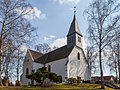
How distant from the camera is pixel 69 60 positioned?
145 feet

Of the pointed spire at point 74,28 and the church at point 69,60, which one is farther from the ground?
the pointed spire at point 74,28

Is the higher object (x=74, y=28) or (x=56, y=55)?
(x=74, y=28)

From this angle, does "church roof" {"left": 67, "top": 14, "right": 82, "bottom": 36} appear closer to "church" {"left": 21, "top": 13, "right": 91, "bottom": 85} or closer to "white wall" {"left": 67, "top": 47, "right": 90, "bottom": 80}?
"church" {"left": 21, "top": 13, "right": 91, "bottom": 85}

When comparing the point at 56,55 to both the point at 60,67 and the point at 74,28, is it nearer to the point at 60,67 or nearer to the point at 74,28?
the point at 60,67

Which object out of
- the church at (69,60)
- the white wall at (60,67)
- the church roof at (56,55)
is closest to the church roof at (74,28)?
the church at (69,60)

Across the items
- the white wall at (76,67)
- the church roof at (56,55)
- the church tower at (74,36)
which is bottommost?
the white wall at (76,67)

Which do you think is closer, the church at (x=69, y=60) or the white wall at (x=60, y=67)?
the white wall at (x=60, y=67)

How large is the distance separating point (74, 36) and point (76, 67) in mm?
6572

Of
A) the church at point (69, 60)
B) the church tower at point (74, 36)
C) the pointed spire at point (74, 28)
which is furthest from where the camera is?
the pointed spire at point (74, 28)

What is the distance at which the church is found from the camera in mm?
44156

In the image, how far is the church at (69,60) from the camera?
145 feet

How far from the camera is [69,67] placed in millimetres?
43844

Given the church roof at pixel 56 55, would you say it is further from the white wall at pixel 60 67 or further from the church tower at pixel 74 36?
the church tower at pixel 74 36

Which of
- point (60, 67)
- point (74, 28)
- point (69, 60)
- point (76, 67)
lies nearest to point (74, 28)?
point (74, 28)
